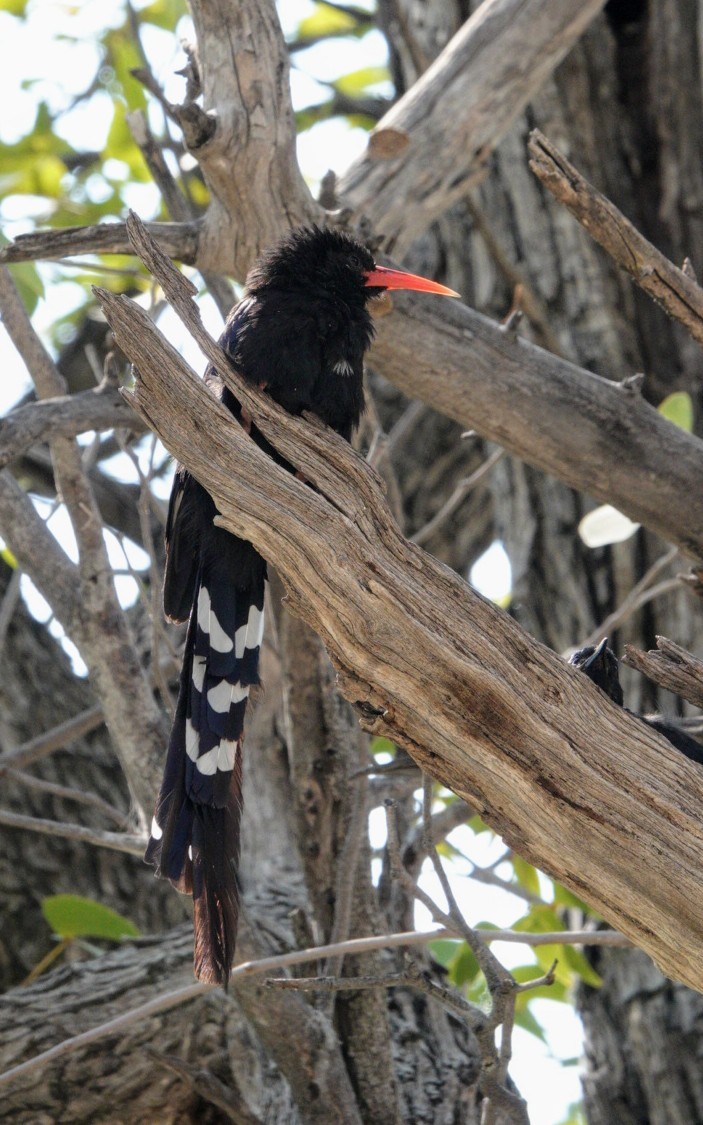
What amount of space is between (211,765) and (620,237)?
4.73 ft

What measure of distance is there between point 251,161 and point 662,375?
2151mm

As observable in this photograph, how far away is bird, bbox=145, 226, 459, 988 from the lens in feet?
8.65

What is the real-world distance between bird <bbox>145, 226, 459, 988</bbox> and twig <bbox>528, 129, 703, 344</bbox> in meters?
0.53

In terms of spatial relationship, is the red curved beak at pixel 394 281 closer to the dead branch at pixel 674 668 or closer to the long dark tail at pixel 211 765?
the long dark tail at pixel 211 765

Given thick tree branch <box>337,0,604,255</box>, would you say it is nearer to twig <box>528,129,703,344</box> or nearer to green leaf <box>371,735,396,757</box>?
twig <box>528,129,703,344</box>

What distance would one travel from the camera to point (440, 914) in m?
2.37

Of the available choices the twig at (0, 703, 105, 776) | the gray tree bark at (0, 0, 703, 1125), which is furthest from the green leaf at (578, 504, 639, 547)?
the twig at (0, 703, 105, 776)

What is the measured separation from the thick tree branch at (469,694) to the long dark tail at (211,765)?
0.56m

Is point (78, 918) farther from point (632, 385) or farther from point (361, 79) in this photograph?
point (361, 79)

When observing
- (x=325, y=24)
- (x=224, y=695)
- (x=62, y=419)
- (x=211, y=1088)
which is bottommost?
(x=211, y=1088)

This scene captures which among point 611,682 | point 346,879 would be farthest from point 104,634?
point 611,682

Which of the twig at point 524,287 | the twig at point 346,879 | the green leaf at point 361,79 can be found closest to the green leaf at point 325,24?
the green leaf at point 361,79

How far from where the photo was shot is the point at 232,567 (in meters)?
2.93

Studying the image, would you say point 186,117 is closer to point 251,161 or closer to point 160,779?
point 251,161
